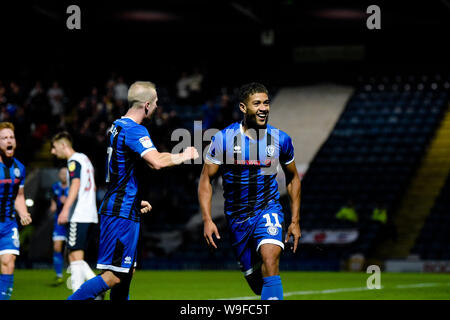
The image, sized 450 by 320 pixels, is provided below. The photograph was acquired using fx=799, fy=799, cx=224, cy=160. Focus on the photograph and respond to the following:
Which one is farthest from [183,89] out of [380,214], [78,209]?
[78,209]

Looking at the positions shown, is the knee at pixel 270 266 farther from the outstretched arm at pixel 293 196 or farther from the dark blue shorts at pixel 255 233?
the outstretched arm at pixel 293 196

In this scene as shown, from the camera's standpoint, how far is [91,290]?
6.68 meters

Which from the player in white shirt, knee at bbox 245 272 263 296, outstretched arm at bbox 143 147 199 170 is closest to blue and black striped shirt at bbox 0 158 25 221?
the player in white shirt

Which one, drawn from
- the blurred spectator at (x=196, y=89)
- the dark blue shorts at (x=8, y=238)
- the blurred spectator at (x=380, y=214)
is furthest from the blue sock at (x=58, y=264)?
the blurred spectator at (x=196, y=89)

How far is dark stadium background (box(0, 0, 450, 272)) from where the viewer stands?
24.4 metres

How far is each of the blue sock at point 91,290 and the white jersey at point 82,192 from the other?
12.7ft

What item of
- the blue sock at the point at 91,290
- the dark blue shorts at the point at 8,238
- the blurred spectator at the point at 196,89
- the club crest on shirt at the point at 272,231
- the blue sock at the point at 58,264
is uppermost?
the blurred spectator at the point at 196,89

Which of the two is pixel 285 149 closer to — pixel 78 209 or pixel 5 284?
pixel 5 284

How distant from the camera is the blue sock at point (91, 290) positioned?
664 cm

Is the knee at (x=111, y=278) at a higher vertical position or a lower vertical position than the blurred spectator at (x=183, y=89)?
lower

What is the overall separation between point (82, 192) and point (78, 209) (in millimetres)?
243

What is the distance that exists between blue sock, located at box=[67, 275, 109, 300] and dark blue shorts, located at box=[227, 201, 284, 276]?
1356mm

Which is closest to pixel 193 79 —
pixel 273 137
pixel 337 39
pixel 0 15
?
pixel 337 39
